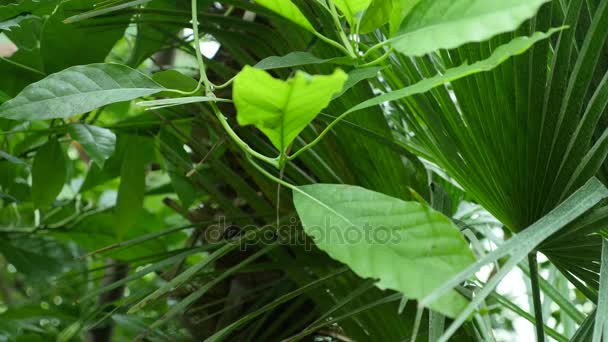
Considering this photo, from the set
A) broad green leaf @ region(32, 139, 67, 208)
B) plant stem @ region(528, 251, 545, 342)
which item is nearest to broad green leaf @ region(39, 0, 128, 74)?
broad green leaf @ region(32, 139, 67, 208)

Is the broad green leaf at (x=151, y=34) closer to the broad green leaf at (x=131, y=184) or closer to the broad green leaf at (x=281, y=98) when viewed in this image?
the broad green leaf at (x=131, y=184)

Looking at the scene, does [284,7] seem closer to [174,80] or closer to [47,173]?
[174,80]

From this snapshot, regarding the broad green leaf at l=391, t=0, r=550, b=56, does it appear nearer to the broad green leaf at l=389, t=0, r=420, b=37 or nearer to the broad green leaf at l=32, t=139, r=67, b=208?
the broad green leaf at l=389, t=0, r=420, b=37

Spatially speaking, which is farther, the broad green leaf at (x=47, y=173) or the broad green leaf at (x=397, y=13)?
the broad green leaf at (x=47, y=173)

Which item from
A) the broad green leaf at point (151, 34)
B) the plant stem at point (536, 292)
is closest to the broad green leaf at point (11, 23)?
the broad green leaf at point (151, 34)

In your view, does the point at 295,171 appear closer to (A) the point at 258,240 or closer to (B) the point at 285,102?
(A) the point at 258,240

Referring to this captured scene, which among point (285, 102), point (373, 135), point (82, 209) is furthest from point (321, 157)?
point (82, 209)
